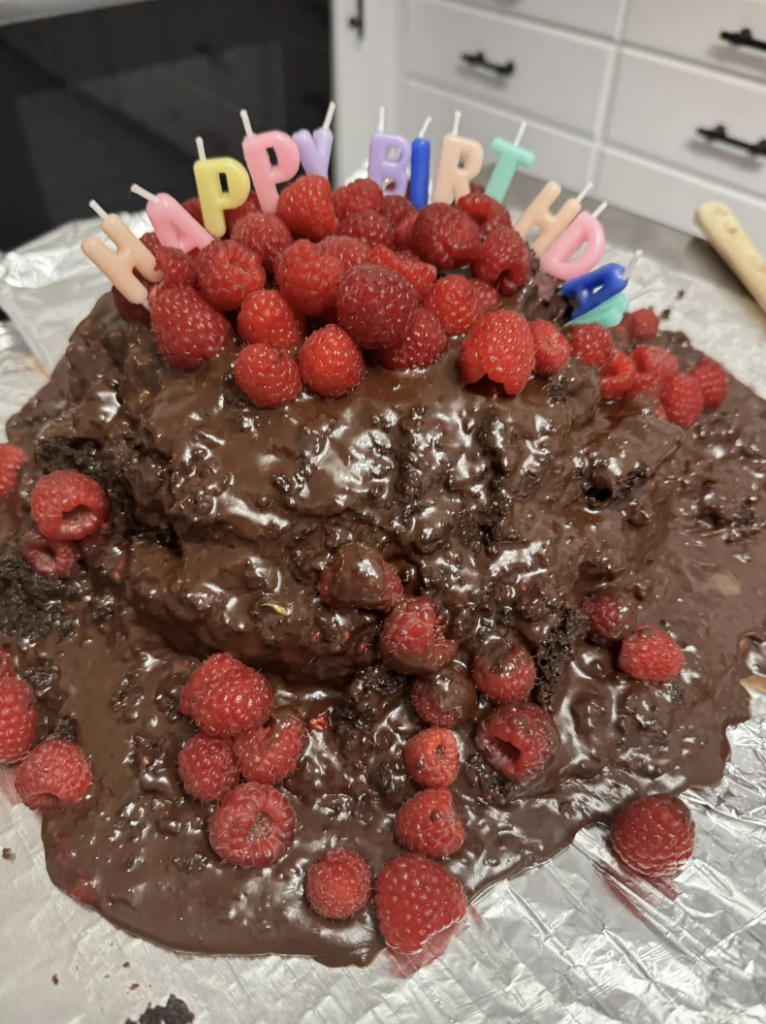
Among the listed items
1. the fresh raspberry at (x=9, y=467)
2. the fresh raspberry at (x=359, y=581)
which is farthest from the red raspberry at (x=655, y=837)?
the fresh raspberry at (x=9, y=467)

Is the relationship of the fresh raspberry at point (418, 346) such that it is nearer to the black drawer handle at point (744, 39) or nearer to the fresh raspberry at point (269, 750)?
the fresh raspberry at point (269, 750)

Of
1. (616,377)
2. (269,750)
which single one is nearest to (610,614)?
(616,377)

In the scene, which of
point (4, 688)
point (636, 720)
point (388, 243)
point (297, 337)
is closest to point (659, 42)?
point (388, 243)

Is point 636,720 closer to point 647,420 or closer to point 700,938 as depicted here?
point 700,938

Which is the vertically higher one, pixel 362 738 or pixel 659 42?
pixel 659 42

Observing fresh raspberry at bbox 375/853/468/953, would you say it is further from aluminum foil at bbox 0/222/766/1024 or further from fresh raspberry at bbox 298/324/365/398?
fresh raspberry at bbox 298/324/365/398

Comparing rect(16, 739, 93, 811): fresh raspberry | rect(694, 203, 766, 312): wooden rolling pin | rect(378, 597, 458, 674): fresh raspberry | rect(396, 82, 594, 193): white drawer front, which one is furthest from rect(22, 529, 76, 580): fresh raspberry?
rect(396, 82, 594, 193): white drawer front
